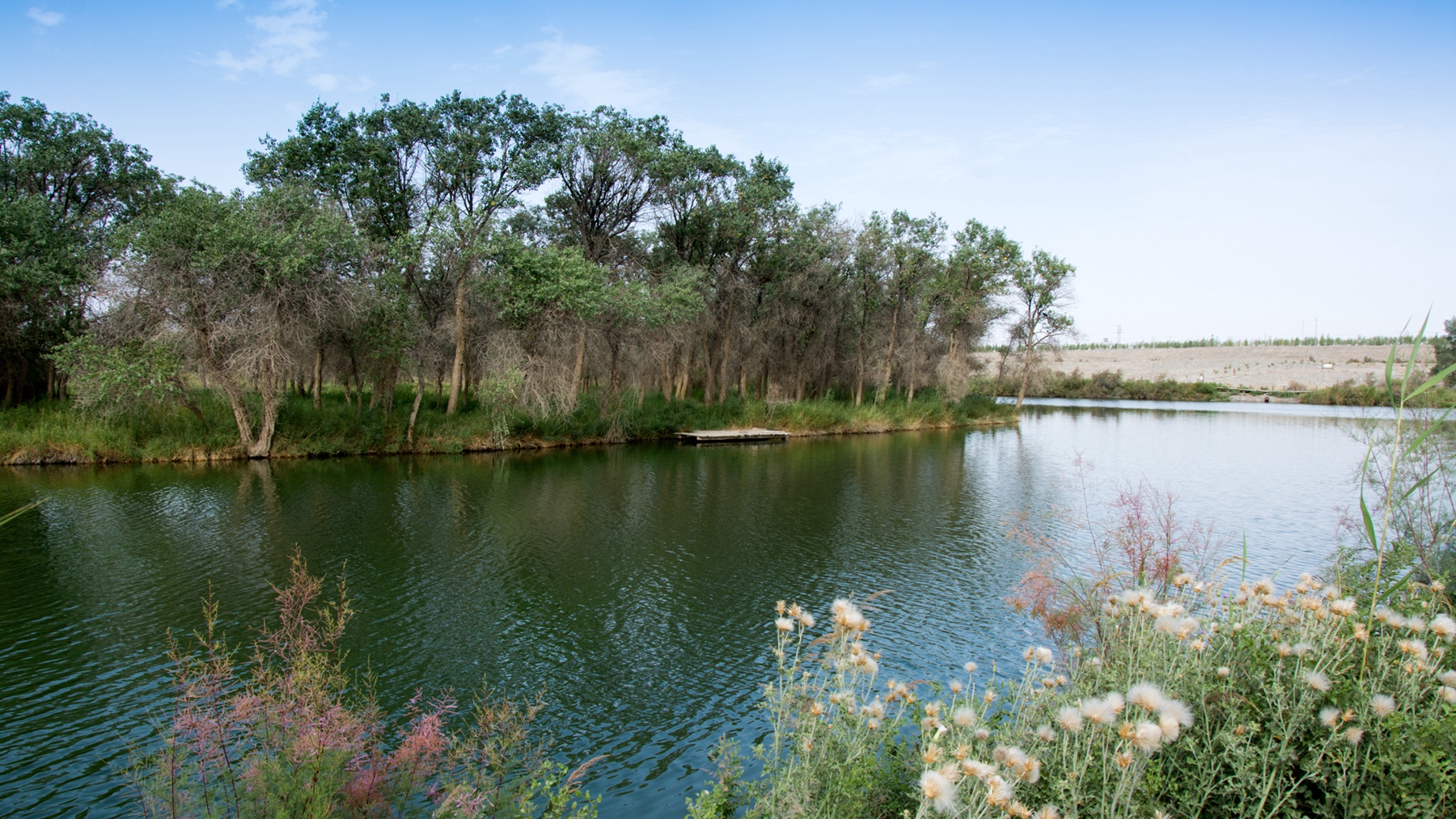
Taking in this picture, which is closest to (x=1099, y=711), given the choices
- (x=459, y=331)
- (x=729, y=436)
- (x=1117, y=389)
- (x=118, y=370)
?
(x=118, y=370)

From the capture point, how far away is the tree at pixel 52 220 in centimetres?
2347

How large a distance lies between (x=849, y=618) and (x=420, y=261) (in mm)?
26733

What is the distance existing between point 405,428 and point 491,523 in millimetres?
14569

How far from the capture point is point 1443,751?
3.53m

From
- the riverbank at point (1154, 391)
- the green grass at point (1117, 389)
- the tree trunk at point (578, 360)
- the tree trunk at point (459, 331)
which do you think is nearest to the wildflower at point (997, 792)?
the tree trunk at point (578, 360)

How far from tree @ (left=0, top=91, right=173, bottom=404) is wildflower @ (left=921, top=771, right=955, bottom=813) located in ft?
89.5

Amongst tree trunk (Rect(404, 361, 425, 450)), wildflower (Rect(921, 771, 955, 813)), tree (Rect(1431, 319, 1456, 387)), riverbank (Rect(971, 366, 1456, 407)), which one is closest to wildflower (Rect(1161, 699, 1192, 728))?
wildflower (Rect(921, 771, 955, 813))

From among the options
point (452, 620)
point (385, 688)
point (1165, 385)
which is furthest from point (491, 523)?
point (1165, 385)

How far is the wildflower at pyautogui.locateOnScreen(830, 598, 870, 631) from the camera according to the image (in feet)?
13.4

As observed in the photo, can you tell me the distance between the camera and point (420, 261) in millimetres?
27156

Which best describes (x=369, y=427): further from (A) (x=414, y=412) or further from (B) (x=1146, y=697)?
(B) (x=1146, y=697)

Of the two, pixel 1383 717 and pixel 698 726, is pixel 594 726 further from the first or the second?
pixel 1383 717

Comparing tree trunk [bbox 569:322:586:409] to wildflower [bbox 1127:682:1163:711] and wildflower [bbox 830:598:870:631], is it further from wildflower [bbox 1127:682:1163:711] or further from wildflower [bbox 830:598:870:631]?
wildflower [bbox 1127:682:1163:711]

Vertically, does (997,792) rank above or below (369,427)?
below
